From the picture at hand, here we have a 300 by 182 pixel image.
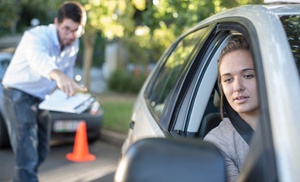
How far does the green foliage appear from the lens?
45.2ft

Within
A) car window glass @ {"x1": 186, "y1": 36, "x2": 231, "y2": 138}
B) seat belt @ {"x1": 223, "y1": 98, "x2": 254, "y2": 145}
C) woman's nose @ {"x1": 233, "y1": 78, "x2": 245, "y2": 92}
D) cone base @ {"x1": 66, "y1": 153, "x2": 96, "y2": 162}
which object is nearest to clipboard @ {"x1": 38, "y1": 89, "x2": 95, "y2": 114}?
car window glass @ {"x1": 186, "y1": 36, "x2": 231, "y2": 138}

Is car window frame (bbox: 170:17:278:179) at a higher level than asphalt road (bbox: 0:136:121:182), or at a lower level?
higher

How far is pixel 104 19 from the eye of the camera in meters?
7.75

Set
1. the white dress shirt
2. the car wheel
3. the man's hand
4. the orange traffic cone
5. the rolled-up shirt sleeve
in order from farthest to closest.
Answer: the car wheel < the orange traffic cone < the white dress shirt < the rolled-up shirt sleeve < the man's hand

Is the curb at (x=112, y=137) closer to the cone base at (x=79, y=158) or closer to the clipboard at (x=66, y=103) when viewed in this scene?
the cone base at (x=79, y=158)

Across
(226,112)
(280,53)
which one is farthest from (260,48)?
(226,112)

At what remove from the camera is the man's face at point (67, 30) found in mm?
3822

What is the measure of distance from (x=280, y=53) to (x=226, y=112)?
92 cm

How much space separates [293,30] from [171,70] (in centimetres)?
146

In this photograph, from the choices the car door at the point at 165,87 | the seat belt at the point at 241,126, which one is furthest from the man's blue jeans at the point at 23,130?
the seat belt at the point at 241,126

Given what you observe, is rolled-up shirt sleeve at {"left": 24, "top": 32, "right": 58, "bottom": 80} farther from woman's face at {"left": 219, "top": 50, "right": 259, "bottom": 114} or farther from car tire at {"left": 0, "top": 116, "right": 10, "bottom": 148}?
car tire at {"left": 0, "top": 116, "right": 10, "bottom": 148}

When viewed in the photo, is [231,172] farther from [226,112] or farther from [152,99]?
[152,99]

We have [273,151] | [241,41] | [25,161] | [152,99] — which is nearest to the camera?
[273,151]

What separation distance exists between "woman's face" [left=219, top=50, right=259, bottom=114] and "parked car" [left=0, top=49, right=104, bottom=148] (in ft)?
13.1
